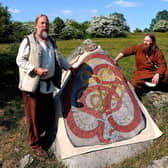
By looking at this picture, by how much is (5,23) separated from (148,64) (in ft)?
21.5

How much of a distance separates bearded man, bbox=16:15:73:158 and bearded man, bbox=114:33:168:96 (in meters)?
1.56

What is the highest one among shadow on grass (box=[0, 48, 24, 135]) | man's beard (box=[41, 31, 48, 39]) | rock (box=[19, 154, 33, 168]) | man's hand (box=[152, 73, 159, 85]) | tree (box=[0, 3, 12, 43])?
tree (box=[0, 3, 12, 43])

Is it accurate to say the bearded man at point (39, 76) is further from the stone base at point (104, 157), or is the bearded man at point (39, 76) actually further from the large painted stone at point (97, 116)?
the stone base at point (104, 157)

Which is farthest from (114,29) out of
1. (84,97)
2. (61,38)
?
(84,97)

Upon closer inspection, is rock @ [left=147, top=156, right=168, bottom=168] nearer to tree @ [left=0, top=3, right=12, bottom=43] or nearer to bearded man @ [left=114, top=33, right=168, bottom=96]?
bearded man @ [left=114, top=33, right=168, bottom=96]

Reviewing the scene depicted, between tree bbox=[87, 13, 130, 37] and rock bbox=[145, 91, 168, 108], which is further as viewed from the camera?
tree bbox=[87, 13, 130, 37]

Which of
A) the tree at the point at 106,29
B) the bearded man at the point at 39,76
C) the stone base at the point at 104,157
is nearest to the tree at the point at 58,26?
the tree at the point at 106,29

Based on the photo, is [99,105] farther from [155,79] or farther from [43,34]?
[43,34]

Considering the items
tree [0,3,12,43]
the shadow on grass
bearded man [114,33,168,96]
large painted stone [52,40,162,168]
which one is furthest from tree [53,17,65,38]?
large painted stone [52,40,162,168]

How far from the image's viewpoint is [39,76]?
3.93 meters

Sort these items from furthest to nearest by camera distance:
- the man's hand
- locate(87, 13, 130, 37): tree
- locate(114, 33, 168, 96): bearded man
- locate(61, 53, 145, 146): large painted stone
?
locate(87, 13, 130, 37): tree
locate(114, 33, 168, 96): bearded man
the man's hand
locate(61, 53, 145, 146): large painted stone

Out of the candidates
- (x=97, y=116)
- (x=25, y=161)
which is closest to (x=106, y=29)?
(x=97, y=116)

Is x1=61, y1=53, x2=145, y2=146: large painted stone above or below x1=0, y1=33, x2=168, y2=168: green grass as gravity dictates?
above

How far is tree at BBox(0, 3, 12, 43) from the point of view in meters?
10.1
